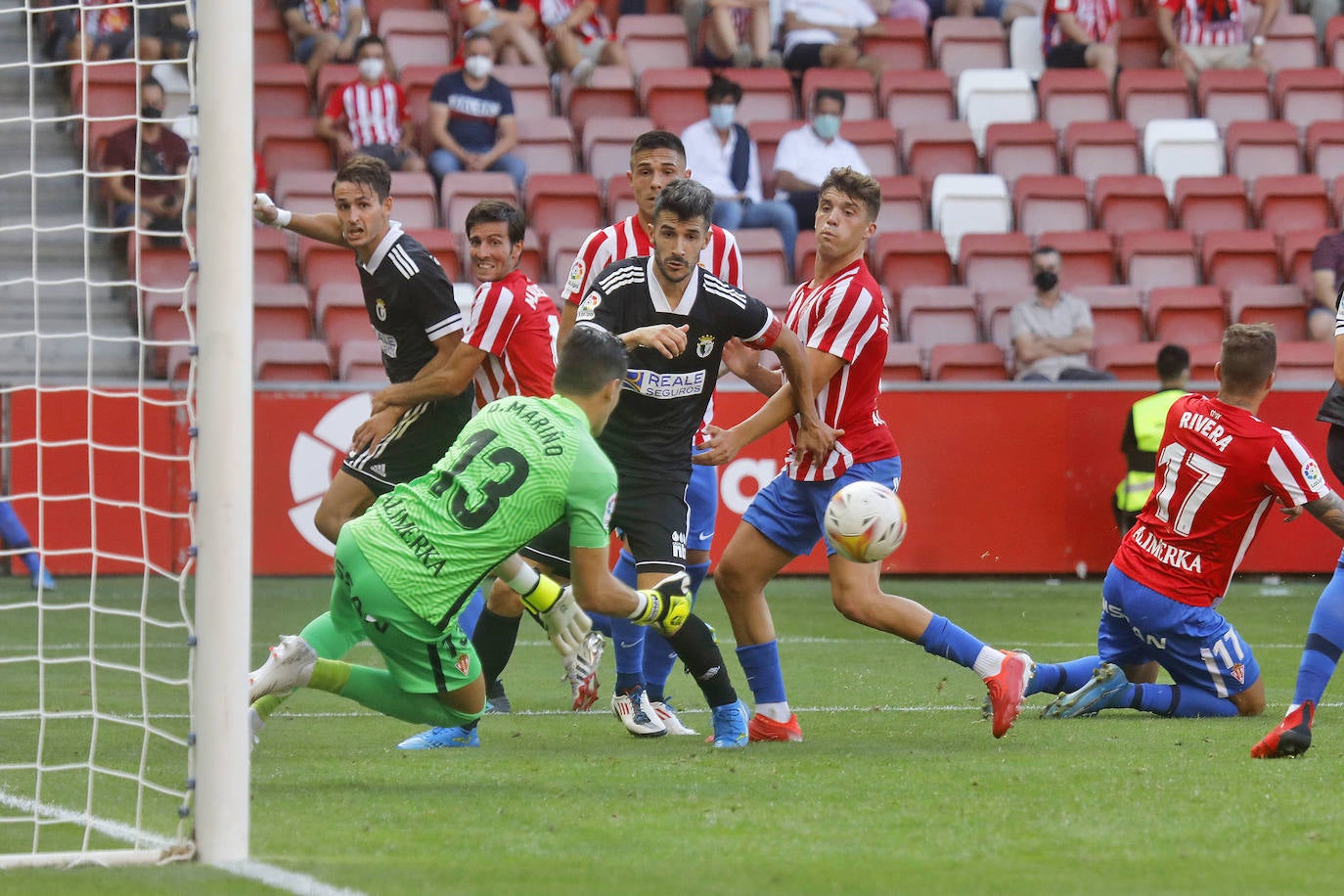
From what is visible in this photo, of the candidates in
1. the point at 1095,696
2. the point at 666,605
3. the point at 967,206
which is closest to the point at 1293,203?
the point at 967,206

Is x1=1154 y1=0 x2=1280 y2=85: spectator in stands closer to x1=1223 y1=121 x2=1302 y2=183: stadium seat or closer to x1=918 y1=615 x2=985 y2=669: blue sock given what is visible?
x1=1223 y1=121 x2=1302 y2=183: stadium seat

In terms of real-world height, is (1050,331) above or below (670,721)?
above

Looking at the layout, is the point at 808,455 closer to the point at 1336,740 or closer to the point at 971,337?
the point at 1336,740

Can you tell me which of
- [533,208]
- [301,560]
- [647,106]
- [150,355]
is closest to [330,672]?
[301,560]

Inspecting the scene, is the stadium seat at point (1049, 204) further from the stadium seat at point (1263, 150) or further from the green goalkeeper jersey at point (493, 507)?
the green goalkeeper jersey at point (493, 507)

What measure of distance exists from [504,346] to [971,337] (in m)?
7.30

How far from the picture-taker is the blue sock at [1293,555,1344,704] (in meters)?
→ 5.68

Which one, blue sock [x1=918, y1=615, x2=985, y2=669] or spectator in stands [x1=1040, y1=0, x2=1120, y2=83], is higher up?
spectator in stands [x1=1040, y1=0, x2=1120, y2=83]

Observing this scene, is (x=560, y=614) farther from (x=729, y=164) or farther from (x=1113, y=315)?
(x=1113, y=315)

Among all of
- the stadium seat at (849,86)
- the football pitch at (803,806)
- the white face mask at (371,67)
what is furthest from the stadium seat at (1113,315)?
the football pitch at (803,806)

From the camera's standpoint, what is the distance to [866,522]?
5988mm

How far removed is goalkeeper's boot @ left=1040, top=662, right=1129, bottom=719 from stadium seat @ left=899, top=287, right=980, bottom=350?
23.5 ft

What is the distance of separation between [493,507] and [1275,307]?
1073 centimetres

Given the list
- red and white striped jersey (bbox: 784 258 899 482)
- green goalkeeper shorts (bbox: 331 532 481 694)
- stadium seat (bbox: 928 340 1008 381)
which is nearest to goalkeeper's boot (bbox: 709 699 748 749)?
red and white striped jersey (bbox: 784 258 899 482)
